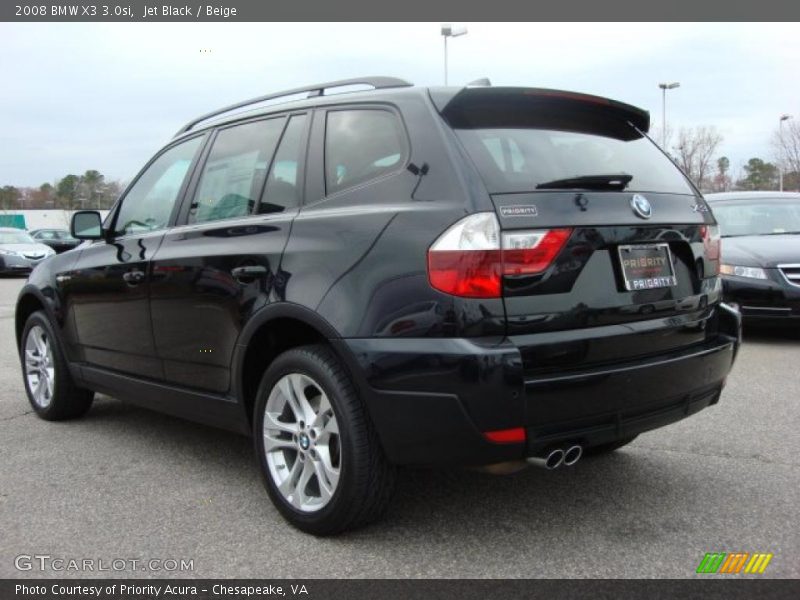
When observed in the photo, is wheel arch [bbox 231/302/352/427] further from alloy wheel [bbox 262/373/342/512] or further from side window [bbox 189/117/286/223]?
side window [bbox 189/117/286/223]

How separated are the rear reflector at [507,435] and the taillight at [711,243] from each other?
1.33 meters

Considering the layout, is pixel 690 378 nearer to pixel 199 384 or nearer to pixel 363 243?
pixel 363 243

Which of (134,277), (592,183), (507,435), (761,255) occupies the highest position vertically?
(592,183)

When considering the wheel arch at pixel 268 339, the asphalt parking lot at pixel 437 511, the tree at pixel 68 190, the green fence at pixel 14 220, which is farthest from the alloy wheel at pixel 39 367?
the tree at pixel 68 190

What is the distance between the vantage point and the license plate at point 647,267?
9.41 ft

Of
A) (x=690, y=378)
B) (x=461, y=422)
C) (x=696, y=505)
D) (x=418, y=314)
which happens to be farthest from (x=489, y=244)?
(x=696, y=505)

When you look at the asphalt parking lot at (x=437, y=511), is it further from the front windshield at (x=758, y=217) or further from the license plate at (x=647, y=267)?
the front windshield at (x=758, y=217)

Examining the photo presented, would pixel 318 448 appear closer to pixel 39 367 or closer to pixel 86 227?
pixel 86 227

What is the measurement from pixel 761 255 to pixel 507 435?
6198 millimetres

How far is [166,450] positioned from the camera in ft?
14.3

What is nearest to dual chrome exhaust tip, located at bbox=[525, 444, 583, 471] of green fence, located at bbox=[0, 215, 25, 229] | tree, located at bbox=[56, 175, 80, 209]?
green fence, located at bbox=[0, 215, 25, 229]

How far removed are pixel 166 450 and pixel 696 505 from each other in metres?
2.85

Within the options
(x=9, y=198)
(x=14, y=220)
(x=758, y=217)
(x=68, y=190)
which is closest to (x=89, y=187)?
(x=68, y=190)

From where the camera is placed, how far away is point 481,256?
8.49 ft
